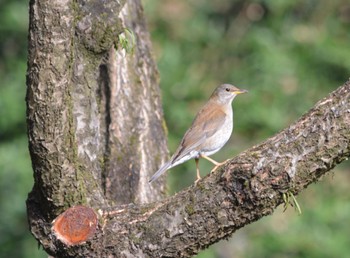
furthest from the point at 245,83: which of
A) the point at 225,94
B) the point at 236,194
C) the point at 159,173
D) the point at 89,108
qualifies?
the point at 236,194

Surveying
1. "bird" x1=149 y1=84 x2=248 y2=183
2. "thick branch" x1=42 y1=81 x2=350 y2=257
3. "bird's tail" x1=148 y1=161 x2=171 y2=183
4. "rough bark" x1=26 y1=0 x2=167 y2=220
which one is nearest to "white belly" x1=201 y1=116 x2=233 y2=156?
"bird" x1=149 y1=84 x2=248 y2=183

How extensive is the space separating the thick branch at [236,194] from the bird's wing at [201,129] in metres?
2.05

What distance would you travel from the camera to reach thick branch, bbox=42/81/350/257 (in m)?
5.48

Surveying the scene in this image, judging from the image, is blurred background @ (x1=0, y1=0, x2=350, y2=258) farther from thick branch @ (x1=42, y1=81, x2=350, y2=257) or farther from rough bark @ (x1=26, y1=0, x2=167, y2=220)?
thick branch @ (x1=42, y1=81, x2=350, y2=257)

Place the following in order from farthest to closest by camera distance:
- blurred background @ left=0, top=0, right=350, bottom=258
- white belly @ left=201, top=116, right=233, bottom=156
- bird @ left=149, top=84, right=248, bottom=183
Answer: blurred background @ left=0, top=0, right=350, bottom=258 < white belly @ left=201, top=116, right=233, bottom=156 < bird @ left=149, top=84, right=248, bottom=183

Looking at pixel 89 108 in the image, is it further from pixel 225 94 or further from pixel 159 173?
pixel 225 94

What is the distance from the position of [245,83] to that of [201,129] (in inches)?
222

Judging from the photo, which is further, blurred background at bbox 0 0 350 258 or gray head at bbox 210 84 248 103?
blurred background at bbox 0 0 350 258

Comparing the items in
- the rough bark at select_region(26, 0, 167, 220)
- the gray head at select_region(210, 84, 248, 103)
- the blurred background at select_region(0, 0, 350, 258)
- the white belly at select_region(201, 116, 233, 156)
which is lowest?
the blurred background at select_region(0, 0, 350, 258)

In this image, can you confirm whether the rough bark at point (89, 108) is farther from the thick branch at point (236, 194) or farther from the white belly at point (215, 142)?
the white belly at point (215, 142)

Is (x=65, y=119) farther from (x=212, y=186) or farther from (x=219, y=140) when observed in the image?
(x=219, y=140)

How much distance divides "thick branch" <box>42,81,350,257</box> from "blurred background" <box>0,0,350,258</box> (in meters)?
6.15

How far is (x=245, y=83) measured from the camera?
46.3ft

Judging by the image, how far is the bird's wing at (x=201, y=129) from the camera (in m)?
8.33
